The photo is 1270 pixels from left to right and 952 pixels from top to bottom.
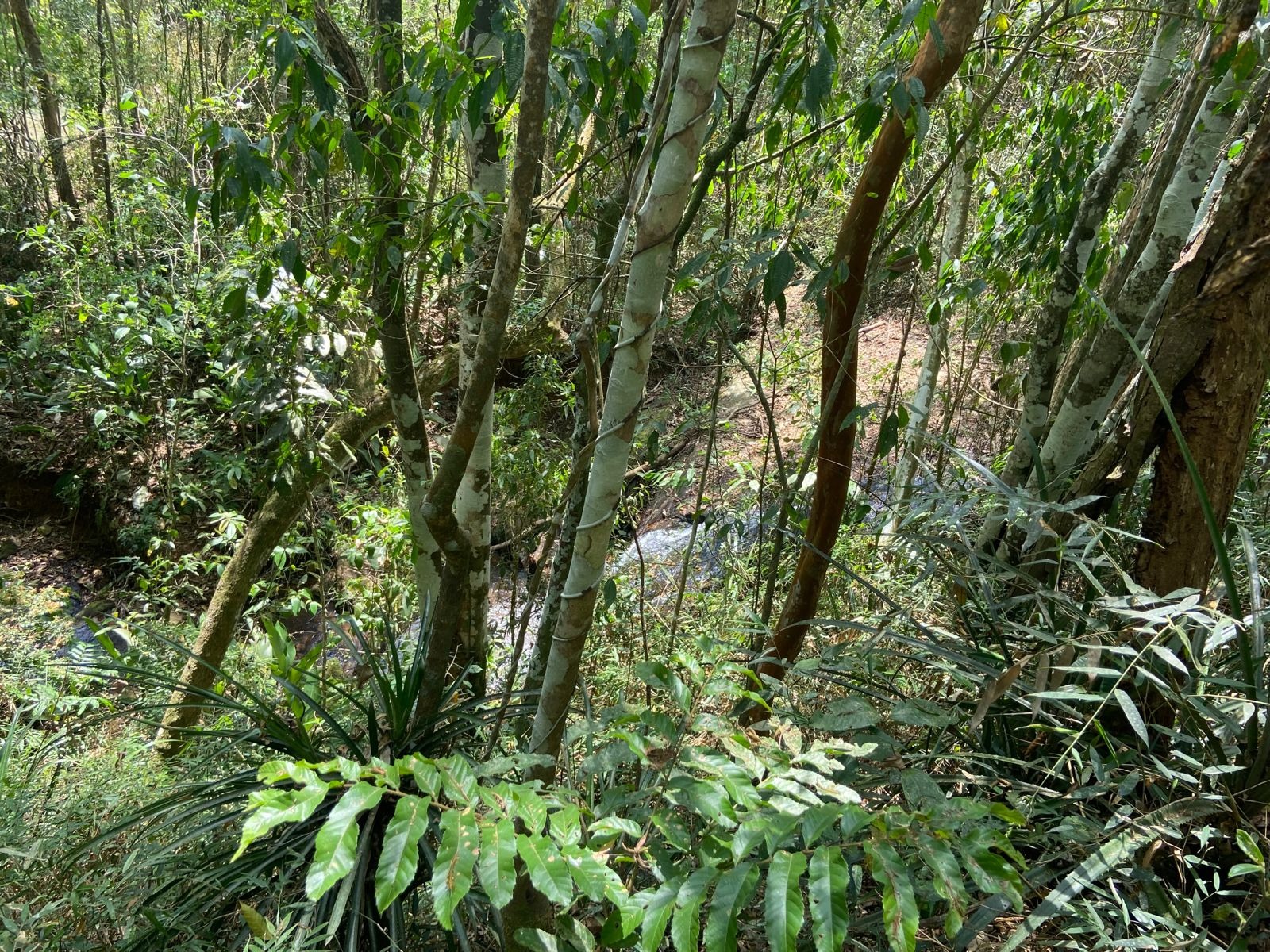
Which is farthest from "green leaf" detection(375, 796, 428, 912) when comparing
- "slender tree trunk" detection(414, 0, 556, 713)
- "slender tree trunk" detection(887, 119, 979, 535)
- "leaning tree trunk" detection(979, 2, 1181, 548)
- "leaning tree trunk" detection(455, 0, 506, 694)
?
"slender tree trunk" detection(887, 119, 979, 535)

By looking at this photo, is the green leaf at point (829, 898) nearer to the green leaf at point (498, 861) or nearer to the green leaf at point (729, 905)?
the green leaf at point (729, 905)

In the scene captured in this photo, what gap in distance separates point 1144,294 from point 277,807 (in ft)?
8.93

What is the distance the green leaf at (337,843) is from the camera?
0.82 m

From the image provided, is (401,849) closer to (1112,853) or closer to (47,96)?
(1112,853)

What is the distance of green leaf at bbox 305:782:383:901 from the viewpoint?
82cm

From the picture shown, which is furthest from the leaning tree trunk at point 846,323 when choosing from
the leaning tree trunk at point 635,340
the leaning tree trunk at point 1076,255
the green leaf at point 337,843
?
the green leaf at point 337,843

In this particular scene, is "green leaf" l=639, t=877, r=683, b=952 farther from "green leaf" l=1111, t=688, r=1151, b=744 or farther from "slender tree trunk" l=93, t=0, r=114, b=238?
"slender tree trunk" l=93, t=0, r=114, b=238

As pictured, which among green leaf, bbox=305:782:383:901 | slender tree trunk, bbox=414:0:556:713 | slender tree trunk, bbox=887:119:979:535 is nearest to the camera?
green leaf, bbox=305:782:383:901

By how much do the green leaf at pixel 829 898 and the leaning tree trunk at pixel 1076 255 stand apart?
5.62 feet

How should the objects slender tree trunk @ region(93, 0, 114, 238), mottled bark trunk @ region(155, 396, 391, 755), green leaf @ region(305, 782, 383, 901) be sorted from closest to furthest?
green leaf @ region(305, 782, 383, 901), mottled bark trunk @ region(155, 396, 391, 755), slender tree trunk @ region(93, 0, 114, 238)

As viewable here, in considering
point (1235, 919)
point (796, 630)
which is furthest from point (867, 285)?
point (1235, 919)

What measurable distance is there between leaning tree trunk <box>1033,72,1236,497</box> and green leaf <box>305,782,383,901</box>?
2124 millimetres

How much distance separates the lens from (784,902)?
35.0 inches

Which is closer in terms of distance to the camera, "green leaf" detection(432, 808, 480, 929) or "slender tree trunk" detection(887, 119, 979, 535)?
"green leaf" detection(432, 808, 480, 929)
